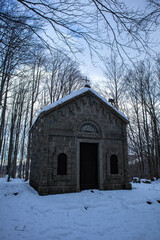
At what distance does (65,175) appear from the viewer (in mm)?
9227

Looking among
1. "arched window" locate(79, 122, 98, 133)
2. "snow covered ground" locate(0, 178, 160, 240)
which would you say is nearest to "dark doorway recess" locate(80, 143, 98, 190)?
"arched window" locate(79, 122, 98, 133)

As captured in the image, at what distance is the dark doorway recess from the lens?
10.0 m

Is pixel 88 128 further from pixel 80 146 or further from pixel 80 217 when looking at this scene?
pixel 80 217

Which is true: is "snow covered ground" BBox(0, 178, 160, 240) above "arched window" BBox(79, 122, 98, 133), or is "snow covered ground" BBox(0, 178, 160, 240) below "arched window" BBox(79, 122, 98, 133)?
below

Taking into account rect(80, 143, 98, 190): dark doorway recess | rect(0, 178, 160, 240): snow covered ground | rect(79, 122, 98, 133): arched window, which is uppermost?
rect(79, 122, 98, 133): arched window

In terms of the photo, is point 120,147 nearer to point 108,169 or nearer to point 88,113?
point 108,169

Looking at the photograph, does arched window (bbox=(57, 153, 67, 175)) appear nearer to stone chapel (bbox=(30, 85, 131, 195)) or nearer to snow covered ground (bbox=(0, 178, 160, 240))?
stone chapel (bbox=(30, 85, 131, 195))

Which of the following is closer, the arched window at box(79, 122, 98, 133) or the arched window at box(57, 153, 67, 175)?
the arched window at box(57, 153, 67, 175)

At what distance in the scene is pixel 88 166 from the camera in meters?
10.3

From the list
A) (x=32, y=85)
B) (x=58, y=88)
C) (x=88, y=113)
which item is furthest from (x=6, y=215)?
(x=58, y=88)

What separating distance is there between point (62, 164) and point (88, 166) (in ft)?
5.97

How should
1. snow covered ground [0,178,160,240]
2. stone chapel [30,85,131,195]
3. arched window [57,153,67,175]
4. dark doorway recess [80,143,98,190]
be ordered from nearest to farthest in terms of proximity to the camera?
snow covered ground [0,178,160,240]
stone chapel [30,85,131,195]
arched window [57,153,67,175]
dark doorway recess [80,143,98,190]

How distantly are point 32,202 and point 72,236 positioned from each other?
139 inches

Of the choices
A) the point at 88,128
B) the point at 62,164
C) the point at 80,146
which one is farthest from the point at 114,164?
the point at 62,164
